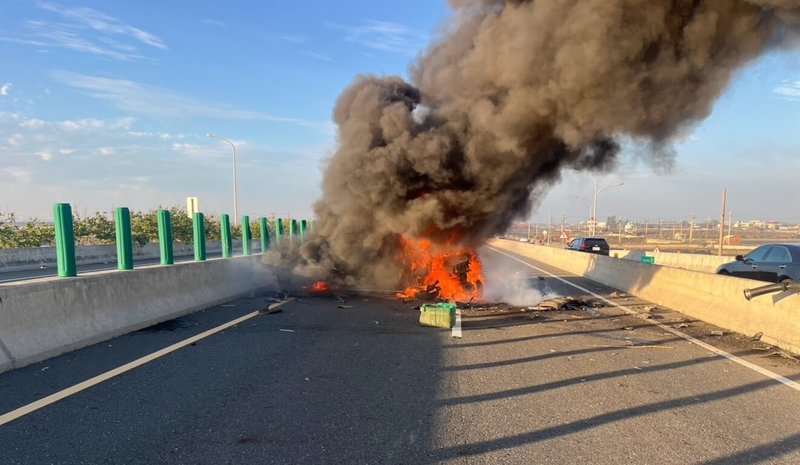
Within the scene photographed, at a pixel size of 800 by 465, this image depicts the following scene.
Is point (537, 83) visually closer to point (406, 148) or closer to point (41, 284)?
point (406, 148)

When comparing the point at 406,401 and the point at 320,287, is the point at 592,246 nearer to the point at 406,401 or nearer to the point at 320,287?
the point at 320,287

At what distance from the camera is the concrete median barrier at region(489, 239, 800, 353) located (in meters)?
7.73

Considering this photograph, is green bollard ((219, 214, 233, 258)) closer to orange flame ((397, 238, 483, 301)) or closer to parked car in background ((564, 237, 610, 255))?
orange flame ((397, 238, 483, 301))

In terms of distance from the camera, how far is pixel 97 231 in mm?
31438

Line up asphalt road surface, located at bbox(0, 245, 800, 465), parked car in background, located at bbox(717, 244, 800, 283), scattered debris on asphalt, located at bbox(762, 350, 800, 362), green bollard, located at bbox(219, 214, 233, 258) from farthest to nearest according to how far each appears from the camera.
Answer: green bollard, located at bbox(219, 214, 233, 258) < parked car in background, located at bbox(717, 244, 800, 283) < scattered debris on asphalt, located at bbox(762, 350, 800, 362) < asphalt road surface, located at bbox(0, 245, 800, 465)

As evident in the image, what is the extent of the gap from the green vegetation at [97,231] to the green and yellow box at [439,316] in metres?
19.0

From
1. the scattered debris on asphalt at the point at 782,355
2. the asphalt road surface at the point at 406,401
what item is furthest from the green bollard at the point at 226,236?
the scattered debris on asphalt at the point at 782,355

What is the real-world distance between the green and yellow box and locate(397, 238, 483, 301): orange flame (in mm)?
3714

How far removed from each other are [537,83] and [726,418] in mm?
7332

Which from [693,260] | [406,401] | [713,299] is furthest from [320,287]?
[693,260]

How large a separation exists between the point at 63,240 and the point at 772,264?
15.6 m

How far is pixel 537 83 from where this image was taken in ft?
34.3

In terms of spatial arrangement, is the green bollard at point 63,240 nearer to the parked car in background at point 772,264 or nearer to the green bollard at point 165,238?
the green bollard at point 165,238

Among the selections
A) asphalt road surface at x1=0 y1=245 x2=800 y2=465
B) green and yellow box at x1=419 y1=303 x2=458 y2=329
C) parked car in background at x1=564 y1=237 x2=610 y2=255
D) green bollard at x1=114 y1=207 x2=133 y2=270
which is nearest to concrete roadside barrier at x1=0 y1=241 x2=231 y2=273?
green bollard at x1=114 y1=207 x2=133 y2=270
